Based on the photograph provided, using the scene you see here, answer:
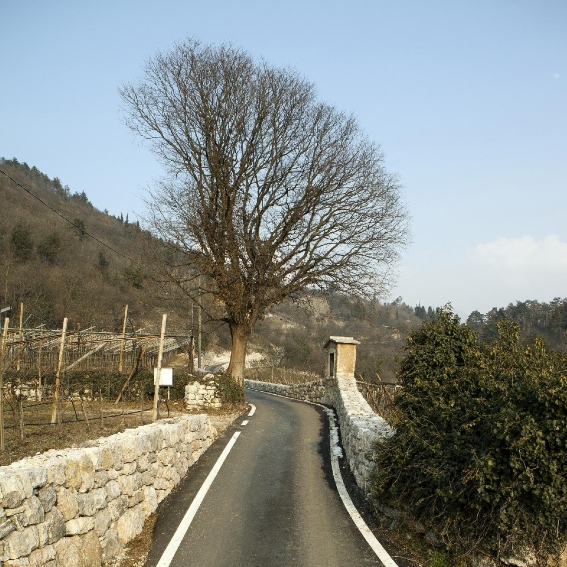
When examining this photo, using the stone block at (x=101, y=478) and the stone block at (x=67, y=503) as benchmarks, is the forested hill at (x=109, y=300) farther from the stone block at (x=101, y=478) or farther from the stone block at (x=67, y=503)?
the stone block at (x=67, y=503)

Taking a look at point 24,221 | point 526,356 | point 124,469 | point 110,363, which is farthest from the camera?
point 24,221

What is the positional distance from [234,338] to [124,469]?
17.5 metres

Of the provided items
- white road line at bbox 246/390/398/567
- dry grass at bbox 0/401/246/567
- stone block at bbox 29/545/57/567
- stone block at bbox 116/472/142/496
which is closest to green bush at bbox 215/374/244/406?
dry grass at bbox 0/401/246/567

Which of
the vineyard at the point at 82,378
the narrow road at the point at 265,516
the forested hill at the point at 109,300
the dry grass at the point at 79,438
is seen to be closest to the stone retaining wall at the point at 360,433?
the narrow road at the point at 265,516

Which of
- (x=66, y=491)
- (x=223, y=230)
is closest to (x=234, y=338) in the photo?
(x=223, y=230)

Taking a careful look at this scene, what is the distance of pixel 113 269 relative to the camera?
Answer: 67.4 metres

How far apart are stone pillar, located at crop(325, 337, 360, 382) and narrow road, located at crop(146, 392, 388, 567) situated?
11.2 meters

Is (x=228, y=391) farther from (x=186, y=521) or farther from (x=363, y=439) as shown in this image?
(x=186, y=521)

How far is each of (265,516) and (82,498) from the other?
125 inches

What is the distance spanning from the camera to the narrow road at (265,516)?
655 centimetres

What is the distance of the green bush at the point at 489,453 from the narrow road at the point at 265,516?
1.04 metres

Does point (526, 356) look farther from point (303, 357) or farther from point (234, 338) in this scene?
point (303, 357)

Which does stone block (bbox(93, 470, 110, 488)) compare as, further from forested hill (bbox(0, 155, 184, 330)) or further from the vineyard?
forested hill (bbox(0, 155, 184, 330))

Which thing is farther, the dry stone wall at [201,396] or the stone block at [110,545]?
the dry stone wall at [201,396]
